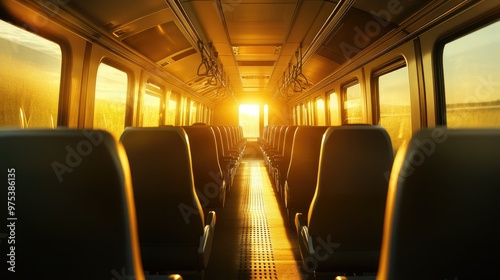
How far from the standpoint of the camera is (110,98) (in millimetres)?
3807

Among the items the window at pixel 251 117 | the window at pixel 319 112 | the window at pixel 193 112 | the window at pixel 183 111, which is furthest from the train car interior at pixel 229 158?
the window at pixel 251 117

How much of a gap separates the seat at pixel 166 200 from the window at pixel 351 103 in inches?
186

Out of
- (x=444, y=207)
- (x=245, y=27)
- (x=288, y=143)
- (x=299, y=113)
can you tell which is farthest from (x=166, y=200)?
(x=299, y=113)

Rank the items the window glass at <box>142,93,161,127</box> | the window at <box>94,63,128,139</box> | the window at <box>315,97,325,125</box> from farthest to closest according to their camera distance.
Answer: the window at <box>315,97,325,125</box>
the window glass at <box>142,93,161,127</box>
the window at <box>94,63,128,139</box>

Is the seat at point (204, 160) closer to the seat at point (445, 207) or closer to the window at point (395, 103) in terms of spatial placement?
the seat at point (445, 207)

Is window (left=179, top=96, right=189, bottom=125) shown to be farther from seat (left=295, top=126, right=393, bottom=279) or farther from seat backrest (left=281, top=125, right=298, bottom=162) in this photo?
seat (left=295, top=126, right=393, bottom=279)

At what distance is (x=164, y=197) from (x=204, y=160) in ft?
4.81

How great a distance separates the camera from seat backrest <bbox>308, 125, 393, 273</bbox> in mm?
1527

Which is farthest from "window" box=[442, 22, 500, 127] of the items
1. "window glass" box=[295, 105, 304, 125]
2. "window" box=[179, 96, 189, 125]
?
"window glass" box=[295, 105, 304, 125]

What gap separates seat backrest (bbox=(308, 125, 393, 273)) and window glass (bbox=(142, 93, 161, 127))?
4569mm

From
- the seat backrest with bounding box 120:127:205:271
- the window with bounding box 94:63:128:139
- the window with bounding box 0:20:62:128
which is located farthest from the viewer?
the window with bounding box 94:63:128:139

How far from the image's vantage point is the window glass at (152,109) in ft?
17.8

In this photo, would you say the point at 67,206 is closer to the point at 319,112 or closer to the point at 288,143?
the point at 288,143

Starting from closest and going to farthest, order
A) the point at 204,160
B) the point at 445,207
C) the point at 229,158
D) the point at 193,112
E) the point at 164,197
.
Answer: the point at 445,207
the point at 164,197
the point at 204,160
the point at 229,158
the point at 193,112
